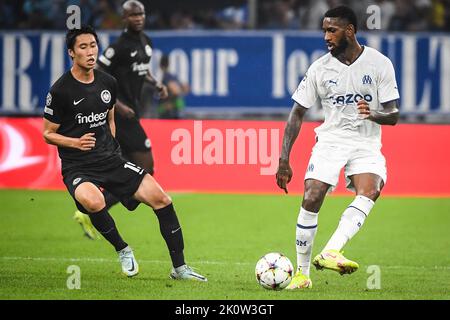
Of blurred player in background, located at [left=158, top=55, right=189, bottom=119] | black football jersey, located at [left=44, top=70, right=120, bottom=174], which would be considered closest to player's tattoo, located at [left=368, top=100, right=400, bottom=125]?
black football jersey, located at [left=44, top=70, right=120, bottom=174]

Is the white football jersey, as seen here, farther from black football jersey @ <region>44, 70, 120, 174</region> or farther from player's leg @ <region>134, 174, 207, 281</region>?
black football jersey @ <region>44, 70, 120, 174</region>

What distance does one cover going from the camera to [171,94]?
19.8 metres

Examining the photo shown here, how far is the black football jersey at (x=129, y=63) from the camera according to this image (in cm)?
1186

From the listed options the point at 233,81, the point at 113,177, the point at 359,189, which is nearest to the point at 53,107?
the point at 113,177

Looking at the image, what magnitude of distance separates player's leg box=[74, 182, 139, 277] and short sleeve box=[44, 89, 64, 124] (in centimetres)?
62

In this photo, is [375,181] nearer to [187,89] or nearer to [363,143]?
[363,143]

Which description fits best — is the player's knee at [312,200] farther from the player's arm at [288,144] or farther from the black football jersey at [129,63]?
the black football jersey at [129,63]

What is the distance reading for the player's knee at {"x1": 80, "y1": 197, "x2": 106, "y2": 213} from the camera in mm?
9031

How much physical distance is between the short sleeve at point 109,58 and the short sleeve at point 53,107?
279 cm

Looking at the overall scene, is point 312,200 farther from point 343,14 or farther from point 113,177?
point 113,177

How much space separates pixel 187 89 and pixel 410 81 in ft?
14.2

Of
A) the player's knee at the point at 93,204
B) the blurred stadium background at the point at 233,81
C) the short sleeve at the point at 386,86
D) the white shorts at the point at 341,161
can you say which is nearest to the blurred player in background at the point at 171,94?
the blurred stadium background at the point at 233,81

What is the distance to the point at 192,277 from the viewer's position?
30.4 ft

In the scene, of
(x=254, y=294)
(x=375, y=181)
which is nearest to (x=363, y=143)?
(x=375, y=181)
